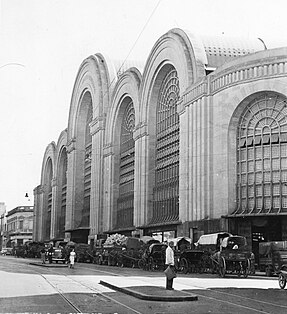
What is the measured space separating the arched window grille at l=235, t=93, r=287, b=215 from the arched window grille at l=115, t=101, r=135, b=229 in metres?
20.0

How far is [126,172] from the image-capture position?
59.6 m

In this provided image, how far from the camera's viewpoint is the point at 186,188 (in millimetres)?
42094

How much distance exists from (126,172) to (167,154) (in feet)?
37.4

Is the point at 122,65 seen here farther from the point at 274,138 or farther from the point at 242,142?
the point at 274,138

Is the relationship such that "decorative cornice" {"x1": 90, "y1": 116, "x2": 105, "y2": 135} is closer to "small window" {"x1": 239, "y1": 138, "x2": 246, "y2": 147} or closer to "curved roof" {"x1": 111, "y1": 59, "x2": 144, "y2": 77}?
"curved roof" {"x1": 111, "y1": 59, "x2": 144, "y2": 77}

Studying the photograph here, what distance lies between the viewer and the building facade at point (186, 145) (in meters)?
37.1

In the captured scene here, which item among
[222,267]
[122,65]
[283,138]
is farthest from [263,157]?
[122,65]

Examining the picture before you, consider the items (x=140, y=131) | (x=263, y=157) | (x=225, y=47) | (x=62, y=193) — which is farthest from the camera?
(x=62, y=193)

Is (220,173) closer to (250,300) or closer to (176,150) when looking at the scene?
(176,150)

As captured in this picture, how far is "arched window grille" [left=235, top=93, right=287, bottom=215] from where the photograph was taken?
120ft

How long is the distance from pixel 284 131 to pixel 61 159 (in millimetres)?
56808

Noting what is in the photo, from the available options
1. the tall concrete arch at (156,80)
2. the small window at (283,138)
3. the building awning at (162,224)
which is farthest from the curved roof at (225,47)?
the building awning at (162,224)

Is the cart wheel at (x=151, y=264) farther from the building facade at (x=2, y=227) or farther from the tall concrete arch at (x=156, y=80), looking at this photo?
the building facade at (x=2, y=227)

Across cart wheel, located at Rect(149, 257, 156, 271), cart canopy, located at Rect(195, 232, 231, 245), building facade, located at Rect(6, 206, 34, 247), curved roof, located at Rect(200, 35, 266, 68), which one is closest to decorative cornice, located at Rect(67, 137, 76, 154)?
curved roof, located at Rect(200, 35, 266, 68)
